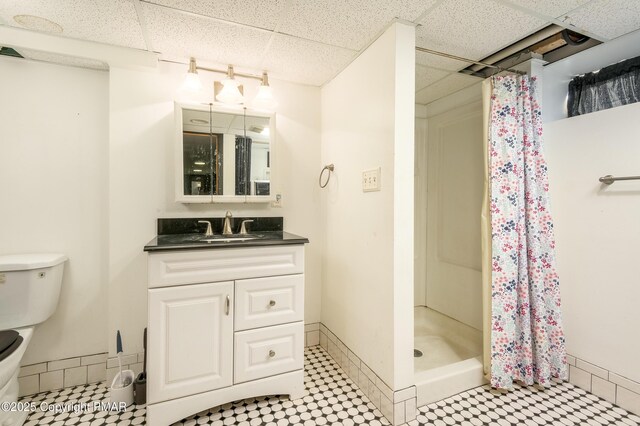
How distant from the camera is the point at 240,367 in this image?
1499 mm

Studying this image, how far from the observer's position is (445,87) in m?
2.24

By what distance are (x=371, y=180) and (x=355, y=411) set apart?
1.22 m

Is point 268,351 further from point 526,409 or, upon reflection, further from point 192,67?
point 192,67

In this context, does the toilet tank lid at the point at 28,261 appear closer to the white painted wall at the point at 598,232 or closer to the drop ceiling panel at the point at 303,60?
the drop ceiling panel at the point at 303,60

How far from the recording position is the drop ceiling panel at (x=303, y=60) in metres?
1.63

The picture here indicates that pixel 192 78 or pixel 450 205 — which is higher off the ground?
pixel 192 78

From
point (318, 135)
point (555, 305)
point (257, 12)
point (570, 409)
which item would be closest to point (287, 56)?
point (257, 12)

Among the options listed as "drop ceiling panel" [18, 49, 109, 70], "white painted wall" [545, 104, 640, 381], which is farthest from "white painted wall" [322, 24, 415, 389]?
"drop ceiling panel" [18, 49, 109, 70]

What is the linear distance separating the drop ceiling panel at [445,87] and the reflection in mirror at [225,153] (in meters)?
1.29

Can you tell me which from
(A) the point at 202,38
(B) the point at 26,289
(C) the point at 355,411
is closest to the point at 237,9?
(A) the point at 202,38

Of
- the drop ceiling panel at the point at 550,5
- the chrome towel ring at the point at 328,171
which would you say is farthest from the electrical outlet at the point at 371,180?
the drop ceiling panel at the point at 550,5

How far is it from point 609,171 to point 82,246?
3.03 metres

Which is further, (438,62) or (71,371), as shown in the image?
(438,62)

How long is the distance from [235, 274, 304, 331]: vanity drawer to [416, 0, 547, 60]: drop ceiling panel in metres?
1.46
